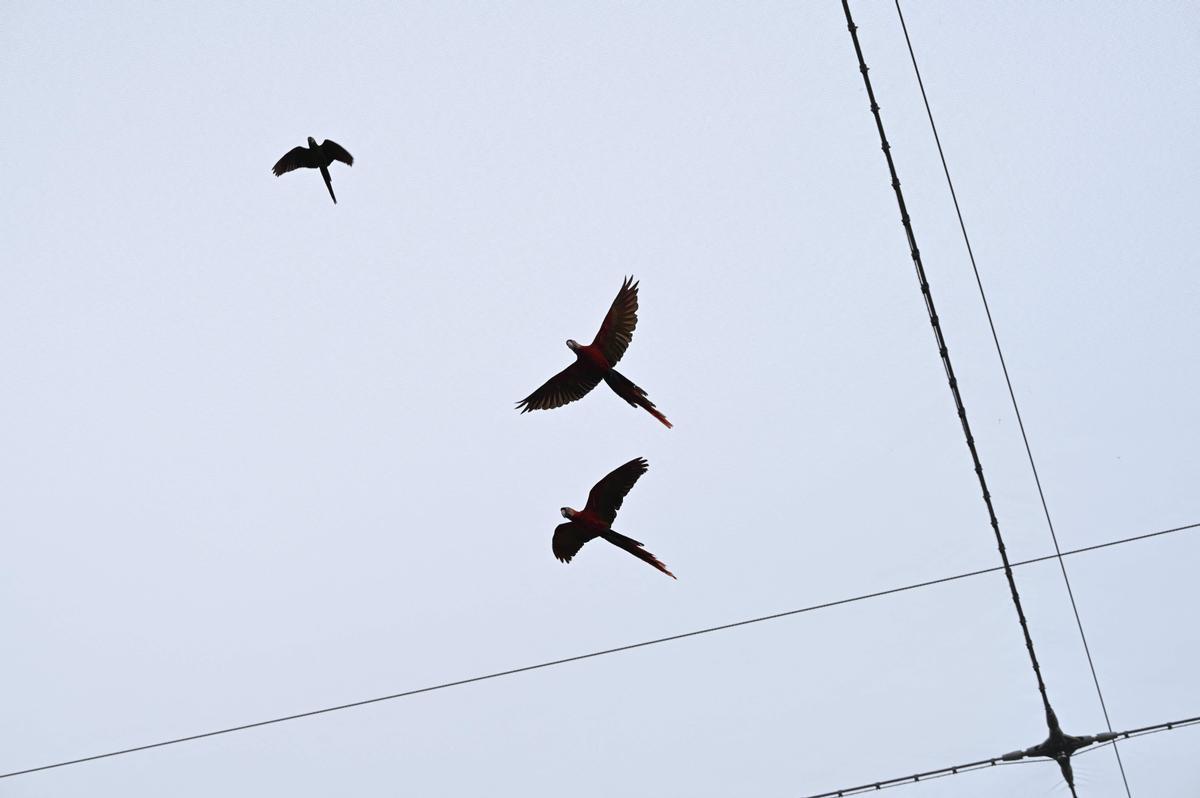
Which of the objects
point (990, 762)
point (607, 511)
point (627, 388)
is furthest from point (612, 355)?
point (990, 762)

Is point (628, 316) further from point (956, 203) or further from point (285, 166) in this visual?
point (285, 166)

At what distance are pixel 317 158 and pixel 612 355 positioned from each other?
1.25 metres

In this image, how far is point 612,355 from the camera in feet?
10.1

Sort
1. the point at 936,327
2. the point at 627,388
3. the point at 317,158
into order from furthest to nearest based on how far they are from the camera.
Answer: the point at 317,158 → the point at 627,388 → the point at 936,327

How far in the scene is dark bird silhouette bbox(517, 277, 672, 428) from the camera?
9.89 ft

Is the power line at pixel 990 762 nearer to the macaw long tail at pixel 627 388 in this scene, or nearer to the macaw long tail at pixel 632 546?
the macaw long tail at pixel 632 546

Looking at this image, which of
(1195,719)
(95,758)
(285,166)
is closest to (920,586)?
(1195,719)

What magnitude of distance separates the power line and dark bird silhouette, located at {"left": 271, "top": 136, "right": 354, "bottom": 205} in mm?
2365

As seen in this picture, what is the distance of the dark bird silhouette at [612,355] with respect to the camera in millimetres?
3016

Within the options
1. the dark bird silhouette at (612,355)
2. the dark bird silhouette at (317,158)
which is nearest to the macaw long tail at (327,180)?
the dark bird silhouette at (317,158)

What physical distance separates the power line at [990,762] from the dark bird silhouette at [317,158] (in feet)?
7.76

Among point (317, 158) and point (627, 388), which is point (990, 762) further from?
point (317, 158)

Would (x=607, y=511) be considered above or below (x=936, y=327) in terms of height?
below

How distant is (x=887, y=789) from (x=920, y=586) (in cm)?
58
